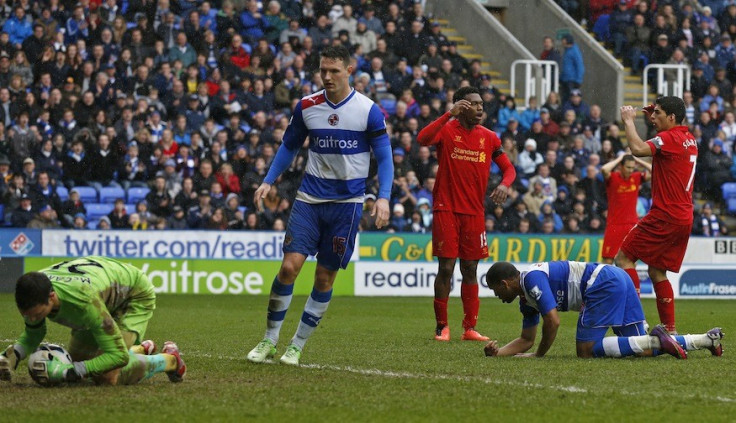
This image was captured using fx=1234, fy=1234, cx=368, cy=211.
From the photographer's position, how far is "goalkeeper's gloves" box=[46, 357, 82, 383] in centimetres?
779

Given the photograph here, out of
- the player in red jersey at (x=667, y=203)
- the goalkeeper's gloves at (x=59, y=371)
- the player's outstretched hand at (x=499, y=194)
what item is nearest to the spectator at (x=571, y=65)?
the player's outstretched hand at (x=499, y=194)

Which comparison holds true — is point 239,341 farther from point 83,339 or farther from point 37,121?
point 37,121

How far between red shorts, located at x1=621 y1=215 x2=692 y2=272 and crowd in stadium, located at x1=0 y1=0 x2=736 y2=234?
11.3 metres

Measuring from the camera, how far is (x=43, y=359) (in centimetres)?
782

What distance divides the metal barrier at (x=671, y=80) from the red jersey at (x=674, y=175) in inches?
702

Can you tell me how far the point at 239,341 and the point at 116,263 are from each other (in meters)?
3.83

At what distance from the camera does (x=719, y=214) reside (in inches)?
1051

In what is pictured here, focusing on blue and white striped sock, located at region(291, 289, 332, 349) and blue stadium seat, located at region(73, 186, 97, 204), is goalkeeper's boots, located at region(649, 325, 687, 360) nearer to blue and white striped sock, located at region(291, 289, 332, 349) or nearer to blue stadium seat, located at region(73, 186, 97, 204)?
blue and white striped sock, located at region(291, 289, 332, 349)

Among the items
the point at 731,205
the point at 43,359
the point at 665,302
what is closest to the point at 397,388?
the point at 43,359

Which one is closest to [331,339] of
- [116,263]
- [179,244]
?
[116,263]

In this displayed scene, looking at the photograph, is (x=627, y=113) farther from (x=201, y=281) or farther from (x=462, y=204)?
(x=201, y=281)

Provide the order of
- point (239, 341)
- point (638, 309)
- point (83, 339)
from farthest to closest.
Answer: point (239, 341), point (638, 309), point (83, 339)

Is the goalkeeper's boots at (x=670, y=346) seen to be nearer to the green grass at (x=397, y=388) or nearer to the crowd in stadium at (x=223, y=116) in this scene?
the green grass at (x=397, y=388)

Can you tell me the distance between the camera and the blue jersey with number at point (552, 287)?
375 inches
